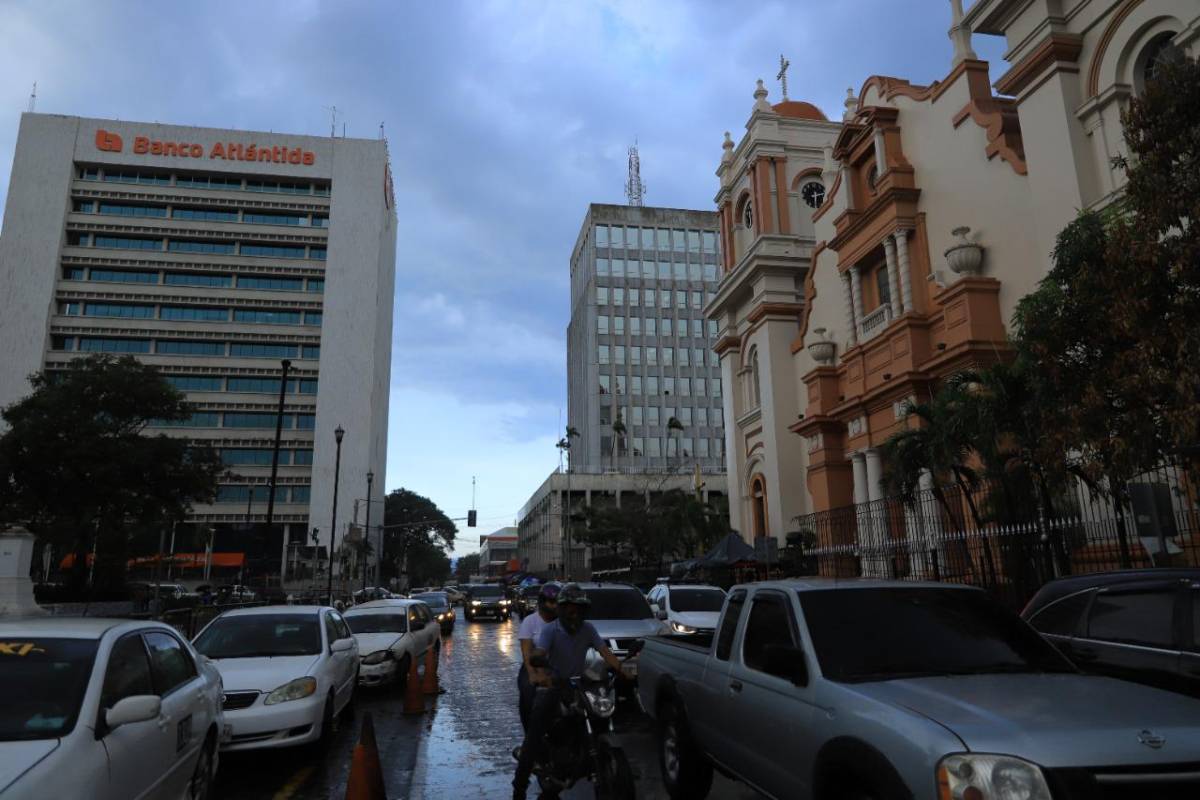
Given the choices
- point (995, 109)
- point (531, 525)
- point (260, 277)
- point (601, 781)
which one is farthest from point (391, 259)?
point (601, 781)

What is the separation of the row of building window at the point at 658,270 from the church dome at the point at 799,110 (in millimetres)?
53954

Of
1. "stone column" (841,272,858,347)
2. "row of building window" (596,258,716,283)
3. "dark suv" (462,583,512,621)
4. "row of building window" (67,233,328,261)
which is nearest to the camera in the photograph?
"stone column" (841,272,858,347)

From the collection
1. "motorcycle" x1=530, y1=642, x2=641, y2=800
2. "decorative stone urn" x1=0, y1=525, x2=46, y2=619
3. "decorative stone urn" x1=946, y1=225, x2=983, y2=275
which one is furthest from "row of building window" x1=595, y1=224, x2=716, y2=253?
"motorcycle" x1=530, y1=642, x2=641, y2=800

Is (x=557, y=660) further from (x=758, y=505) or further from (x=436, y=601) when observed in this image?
(x=758, y=505)

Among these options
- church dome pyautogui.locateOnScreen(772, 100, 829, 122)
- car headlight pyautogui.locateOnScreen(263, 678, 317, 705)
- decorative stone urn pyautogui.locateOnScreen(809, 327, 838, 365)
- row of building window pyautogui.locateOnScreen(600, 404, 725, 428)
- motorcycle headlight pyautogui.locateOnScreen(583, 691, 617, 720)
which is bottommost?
car headlight pyautogui.locateOnScreen(263, 678, 317, 705)

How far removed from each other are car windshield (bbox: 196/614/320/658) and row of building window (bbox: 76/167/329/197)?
80.5 m

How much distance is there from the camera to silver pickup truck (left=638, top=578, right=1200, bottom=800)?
321cm

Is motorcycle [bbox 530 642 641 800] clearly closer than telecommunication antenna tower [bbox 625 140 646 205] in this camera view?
Yes

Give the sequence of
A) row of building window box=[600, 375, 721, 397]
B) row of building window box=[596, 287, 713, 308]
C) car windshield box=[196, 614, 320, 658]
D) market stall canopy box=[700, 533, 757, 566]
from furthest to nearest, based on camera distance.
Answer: row of building window box=[596, 287, 713, 308], row of building window box=[600, 375, 721, 397], market stall canopy box=[700, 533, 757, 566], car windshield box=[196, 614, 320, 658]

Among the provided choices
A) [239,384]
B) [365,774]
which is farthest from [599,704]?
[239,384]

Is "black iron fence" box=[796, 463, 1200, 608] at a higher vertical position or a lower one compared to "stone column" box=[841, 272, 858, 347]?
lower

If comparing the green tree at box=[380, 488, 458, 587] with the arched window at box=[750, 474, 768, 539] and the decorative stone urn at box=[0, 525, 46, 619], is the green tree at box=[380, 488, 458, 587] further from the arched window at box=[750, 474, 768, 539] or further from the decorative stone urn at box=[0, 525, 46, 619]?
the decorative stone urn at box=[0, 525, 46, 619]

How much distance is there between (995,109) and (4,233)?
Answer: 3319 inches

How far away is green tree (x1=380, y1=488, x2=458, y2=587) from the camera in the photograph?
10088 cm
